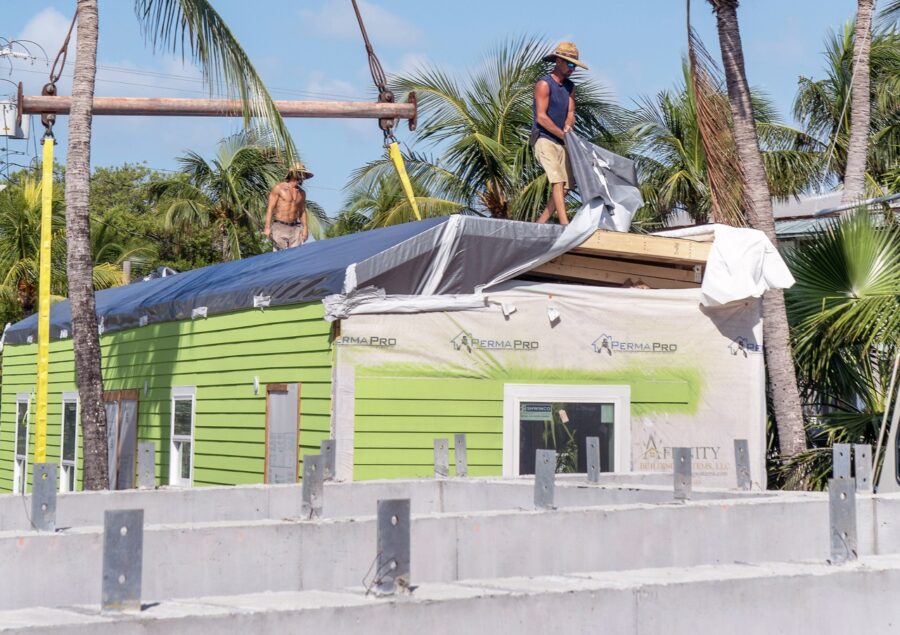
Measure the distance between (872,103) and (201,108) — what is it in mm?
17008

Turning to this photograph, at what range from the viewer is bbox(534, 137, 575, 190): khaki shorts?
561 inches

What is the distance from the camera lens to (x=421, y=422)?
12.9 meters

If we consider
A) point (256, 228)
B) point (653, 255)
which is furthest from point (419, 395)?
point (256, 228)

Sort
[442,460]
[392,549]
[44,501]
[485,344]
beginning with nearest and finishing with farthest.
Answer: [392,549], [44,501], [442,460], [485,344]

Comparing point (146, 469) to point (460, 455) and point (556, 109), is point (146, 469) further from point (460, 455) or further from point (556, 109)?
point (556, 109)

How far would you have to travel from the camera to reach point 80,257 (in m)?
13.1

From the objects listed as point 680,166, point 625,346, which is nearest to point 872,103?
point 680,166

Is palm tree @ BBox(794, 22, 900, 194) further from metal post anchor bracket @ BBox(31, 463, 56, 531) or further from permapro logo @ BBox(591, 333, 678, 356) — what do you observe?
metal post anchor bracket @ BBox(31, 463, 56, 531)

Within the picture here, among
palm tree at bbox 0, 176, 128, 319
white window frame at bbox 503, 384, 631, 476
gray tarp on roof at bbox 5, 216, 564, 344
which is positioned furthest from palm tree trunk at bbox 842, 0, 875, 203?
palm tree at bbox 0, 176, 128, 319

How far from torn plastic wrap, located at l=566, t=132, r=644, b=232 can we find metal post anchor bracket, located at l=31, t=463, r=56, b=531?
813cm

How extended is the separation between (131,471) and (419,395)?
6.25 metres

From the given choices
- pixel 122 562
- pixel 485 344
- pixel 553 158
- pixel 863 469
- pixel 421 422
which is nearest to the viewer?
pixel 122 562

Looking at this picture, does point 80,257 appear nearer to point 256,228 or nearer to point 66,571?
point 66,571

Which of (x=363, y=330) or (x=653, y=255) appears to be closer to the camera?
(x=363, y=330)
